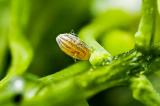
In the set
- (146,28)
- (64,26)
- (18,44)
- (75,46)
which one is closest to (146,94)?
(146,28)

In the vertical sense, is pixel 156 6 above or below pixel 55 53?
above

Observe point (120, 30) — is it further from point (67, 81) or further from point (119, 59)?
point (67, 81)

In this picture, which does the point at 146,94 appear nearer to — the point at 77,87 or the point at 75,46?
the point at 77,87

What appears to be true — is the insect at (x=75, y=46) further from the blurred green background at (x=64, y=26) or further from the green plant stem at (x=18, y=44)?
the blurred green background at (x=64, y=26)

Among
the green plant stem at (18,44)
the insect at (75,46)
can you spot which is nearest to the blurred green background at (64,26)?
the green plant stem at (18,44)

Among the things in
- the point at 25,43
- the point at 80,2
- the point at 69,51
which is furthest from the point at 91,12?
the point at 69,51

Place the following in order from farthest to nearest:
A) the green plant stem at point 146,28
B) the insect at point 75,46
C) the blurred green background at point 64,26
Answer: the blurred green background at point 64,26 < the insect at point 75,46 < the green plant stem at point 146,28
